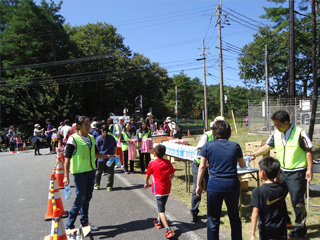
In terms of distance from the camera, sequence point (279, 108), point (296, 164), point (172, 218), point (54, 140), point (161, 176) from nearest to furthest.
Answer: point (296, 164) < point (161, 176) < point (172, 218) < point (54, 140) < point (279, 108)

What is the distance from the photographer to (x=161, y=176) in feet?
13.6

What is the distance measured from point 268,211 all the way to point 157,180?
1.81m

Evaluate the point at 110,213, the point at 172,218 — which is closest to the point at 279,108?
the point at 172,218

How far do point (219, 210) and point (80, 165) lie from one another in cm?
223

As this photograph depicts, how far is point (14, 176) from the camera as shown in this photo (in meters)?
9.09

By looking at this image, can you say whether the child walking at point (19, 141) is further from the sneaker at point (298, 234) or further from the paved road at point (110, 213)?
the sneaker at point (298, 234)

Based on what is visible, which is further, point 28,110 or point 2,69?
point 2,69

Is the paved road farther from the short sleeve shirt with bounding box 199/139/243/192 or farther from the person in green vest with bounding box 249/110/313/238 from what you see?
the short sleeve shirt with bounding box 199/139/243/192

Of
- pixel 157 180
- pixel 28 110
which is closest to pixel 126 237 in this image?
pixel 157 180

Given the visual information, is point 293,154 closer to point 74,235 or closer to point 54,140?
point 74,235

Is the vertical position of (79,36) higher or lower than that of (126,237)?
higher

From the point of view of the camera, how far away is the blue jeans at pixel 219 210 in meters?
3.07

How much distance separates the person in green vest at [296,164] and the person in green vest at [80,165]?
2984 mm

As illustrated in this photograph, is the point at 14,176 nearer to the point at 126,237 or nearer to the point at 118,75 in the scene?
the point at 126,237
